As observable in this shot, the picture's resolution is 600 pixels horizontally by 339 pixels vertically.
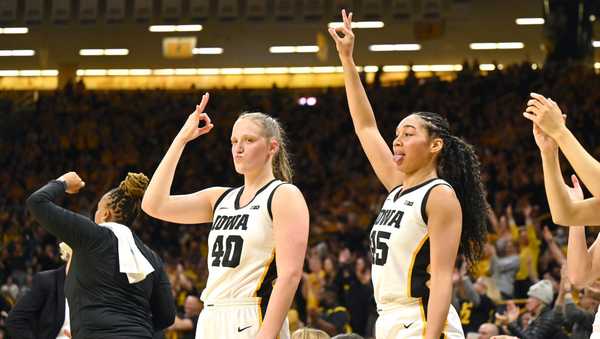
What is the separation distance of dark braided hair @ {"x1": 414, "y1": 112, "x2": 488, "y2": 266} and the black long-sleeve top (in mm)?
1458

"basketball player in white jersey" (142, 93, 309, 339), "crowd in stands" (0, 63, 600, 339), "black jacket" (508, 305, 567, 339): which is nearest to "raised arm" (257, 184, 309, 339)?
"basketball player in white jersey" (142, 93, 309, 339)

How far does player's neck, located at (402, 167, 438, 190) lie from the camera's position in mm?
4530

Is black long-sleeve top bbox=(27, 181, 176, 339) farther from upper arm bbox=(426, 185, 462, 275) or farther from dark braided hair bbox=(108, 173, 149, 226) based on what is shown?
upper arm bbox=(426, 185, 462, 275)

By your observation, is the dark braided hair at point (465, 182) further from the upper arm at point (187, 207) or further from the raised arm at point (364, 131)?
the upper arm at point (187, 207)

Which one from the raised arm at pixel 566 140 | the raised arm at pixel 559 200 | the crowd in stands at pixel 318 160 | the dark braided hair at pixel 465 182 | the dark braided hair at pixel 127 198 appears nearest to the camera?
the raised arm at pixel 566 140

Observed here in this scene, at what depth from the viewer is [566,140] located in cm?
379

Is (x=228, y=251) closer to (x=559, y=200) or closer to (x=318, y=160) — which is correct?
(x=559, y=200)

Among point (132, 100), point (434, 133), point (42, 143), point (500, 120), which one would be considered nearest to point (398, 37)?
point (500, 120)

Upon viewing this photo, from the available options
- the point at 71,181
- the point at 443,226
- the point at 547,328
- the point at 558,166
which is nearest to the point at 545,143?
the point at 558,166

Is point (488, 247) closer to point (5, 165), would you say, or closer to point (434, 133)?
point (434, 133)

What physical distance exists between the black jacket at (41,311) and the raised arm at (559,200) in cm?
295

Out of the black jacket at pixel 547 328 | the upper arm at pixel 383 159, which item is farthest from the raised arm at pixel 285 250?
the black jacket at pixel 547 328

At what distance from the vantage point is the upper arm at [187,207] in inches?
184

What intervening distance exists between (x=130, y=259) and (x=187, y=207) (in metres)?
0.34
